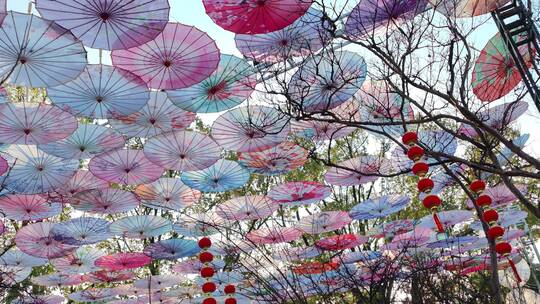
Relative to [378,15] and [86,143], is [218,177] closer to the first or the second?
[86,143]

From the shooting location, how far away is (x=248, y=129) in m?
7.59

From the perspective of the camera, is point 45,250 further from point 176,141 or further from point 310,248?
point 310,248

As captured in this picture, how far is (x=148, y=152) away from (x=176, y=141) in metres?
0.52

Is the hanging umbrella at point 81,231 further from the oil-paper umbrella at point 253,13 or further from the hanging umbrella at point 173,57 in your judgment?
the oil-paper umbrella at point 253,13

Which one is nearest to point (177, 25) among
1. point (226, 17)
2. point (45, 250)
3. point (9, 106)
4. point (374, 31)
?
point (226, 17)

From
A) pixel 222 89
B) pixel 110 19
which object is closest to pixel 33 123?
pixel 110 19

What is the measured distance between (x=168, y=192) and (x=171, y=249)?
219 cm

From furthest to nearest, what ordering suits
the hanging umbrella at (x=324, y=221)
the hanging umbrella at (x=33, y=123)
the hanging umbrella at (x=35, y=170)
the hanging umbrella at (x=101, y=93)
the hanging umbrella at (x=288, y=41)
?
the hanging umbrella at (x=324, y=221), the hanging umbrella at (x=35, y=170), the hanging umbrella at (x=33, y=123), the hanging umbrella at (x=101, y=93), the hanging umbrella at (x=288, y=41)

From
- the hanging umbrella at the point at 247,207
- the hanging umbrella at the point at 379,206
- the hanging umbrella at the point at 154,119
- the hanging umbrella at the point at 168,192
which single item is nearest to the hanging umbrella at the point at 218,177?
the hanging umbrella at the point at 168,192

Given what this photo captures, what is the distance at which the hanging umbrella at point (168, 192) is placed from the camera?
9.50 metres

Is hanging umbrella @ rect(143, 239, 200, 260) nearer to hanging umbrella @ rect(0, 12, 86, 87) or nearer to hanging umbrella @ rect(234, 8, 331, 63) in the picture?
hanging umbrella @ rect(0, 12, 86, 87)

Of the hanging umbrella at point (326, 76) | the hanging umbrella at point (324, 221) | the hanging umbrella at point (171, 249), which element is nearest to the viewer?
the hanging umbrella at point (326, 76)

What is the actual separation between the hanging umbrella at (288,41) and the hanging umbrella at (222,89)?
0.30m

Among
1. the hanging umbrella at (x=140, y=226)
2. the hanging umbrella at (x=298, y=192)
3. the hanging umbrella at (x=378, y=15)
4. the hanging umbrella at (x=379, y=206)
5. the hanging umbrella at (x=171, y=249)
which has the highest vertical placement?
the hanging umbrella at (x=378, y=15)
